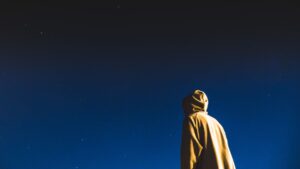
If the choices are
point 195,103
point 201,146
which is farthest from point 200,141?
point 195,103

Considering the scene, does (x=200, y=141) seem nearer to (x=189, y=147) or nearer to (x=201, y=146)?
(x=201, y=146)

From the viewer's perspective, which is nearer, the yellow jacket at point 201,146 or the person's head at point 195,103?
the yellow jacket at point 201,146

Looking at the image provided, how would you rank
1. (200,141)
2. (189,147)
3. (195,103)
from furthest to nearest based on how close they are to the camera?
(195,103) → (200,141) → (189,147)

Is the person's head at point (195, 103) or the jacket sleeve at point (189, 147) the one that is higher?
the person's head at point (195, 103)

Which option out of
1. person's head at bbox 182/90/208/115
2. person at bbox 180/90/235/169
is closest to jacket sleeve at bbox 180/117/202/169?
person at bbox 180/90/235/169

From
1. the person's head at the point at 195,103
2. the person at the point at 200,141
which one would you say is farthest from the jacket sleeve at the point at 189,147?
the person's head at the point at 195,103

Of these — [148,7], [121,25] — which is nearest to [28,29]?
[121,25]

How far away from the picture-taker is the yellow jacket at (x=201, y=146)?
440 centimetres

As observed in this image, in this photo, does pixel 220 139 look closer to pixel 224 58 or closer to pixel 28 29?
pixel 224 58

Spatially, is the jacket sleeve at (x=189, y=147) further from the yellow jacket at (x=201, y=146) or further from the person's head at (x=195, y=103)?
the person's head at (x=195, y=103)

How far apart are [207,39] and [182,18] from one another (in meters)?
0.61

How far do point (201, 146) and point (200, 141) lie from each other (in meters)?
0.06

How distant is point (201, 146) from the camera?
449cm

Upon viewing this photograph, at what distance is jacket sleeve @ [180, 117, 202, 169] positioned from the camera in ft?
14.3
